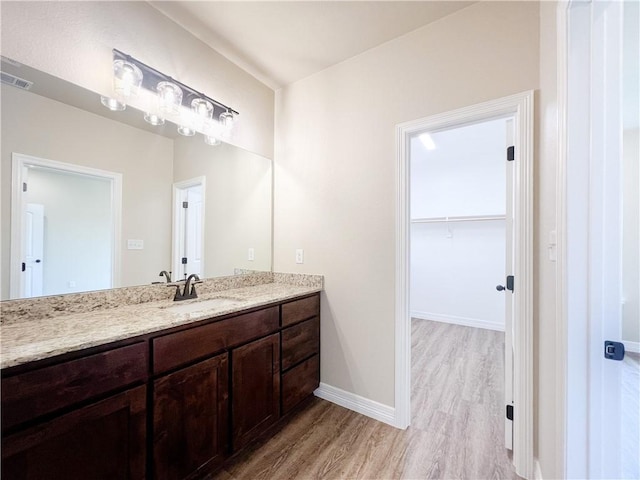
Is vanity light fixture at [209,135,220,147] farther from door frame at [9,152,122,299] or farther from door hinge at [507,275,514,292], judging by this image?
door hinge at [507,275,514,292]

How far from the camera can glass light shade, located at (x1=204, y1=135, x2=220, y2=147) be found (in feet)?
6.64

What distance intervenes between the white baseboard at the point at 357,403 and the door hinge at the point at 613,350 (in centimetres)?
139

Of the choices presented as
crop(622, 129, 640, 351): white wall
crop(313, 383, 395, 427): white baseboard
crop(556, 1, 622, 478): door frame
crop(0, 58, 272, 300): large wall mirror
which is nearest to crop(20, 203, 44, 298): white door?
crop(0, 58, 272, 300): large wall mirror

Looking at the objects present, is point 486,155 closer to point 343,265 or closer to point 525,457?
point 343,265

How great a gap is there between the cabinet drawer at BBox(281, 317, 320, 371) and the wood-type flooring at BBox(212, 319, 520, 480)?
0.43 metres

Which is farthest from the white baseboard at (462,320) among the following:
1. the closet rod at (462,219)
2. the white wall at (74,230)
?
the white wall at (74,230)

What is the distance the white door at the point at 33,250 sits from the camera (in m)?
1.30

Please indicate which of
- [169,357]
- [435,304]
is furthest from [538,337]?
[435,304]

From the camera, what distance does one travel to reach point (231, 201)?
2332 mm

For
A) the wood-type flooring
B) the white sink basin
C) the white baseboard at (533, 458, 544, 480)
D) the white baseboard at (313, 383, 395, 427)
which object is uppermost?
the white sink basin

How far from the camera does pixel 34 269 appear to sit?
4.34 ft

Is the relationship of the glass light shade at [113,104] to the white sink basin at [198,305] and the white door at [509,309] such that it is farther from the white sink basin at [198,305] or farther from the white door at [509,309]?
the white door at [509,309]

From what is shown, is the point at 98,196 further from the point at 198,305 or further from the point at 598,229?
the point at 598,229

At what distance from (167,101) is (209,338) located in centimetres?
152
